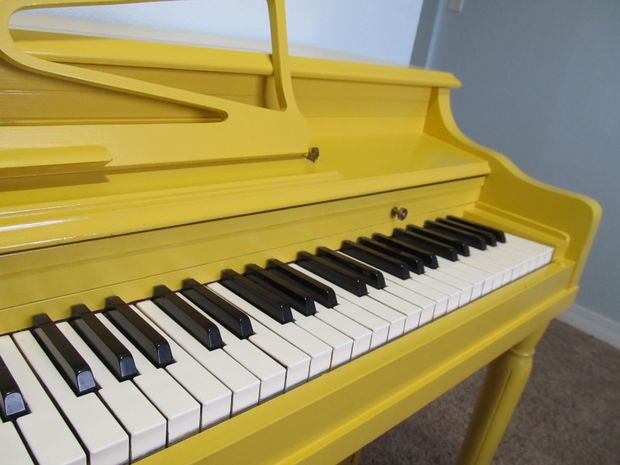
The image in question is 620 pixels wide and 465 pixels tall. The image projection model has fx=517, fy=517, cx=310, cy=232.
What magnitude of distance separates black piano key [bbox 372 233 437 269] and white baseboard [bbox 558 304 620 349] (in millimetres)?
1847

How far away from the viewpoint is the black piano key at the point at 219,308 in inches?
25.5

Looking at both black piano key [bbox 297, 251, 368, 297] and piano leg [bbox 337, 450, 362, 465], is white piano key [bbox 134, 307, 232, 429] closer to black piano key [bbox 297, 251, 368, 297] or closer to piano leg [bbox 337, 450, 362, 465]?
black piano key [bbox 297, 251, 368, 297]

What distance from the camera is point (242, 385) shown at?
21.9 inches

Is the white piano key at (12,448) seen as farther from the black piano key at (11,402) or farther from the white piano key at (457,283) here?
the white piano key at (457,283)

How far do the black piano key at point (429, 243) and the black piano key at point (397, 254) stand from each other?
0.27 ft

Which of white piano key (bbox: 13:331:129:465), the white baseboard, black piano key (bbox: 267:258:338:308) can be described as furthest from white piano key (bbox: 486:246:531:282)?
the white baseboard

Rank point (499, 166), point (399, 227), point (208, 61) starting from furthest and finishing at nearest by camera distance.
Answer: point (499, 166), point (399, 227), point (208, 61)

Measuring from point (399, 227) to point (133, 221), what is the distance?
2.07 ft

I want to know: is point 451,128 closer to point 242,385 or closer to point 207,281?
point 207,281

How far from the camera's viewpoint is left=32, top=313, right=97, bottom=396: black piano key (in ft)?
1.66

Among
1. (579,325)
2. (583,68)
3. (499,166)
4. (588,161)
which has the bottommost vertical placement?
(579,325)

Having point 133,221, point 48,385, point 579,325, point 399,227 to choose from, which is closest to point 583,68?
point 579,325

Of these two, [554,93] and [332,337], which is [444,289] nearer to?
[332,337]

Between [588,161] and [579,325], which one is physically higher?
[588,161]
